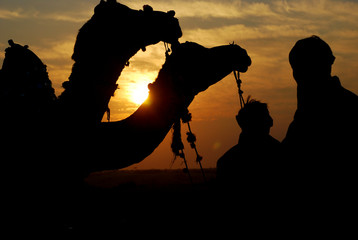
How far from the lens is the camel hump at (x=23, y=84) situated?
4660 mm

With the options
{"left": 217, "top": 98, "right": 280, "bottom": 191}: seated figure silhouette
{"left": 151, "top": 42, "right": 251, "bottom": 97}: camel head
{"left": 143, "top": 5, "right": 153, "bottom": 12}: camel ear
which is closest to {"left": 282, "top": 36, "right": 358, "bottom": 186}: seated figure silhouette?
{"left": 217, "top": 98, "right": 280, "bottom": 191}: seated figure silhouette

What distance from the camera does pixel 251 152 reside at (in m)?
4.82

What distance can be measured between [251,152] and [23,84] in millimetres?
3108

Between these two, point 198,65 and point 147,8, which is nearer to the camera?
point 198,65

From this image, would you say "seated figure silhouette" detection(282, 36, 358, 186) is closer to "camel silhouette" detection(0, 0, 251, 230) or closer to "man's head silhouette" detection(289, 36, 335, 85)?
"man's head silhouette" detection(289, 36, 335, 85)

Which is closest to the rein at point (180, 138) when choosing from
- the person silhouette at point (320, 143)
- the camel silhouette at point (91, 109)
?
the camel silhouette at point (91, 109)

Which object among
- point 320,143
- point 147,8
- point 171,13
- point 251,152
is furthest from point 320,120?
point 147,8

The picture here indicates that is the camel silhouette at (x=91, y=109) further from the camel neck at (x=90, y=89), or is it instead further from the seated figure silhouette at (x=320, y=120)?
the seated figure silhouette at (x=320, y=120)

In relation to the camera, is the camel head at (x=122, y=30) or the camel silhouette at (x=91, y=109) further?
the camel head at (x=122, y=30)

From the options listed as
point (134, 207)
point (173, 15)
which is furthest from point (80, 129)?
point (134, 207)

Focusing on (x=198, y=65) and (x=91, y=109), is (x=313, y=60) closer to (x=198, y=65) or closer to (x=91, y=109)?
(x=198, y=65)

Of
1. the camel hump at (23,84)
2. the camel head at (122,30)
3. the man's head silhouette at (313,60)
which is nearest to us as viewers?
the man's head silhouette at (313,60)

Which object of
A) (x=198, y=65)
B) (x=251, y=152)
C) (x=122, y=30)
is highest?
(x=122, y=30)

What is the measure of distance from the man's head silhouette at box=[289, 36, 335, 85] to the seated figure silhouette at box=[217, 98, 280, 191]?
3.19 ft
